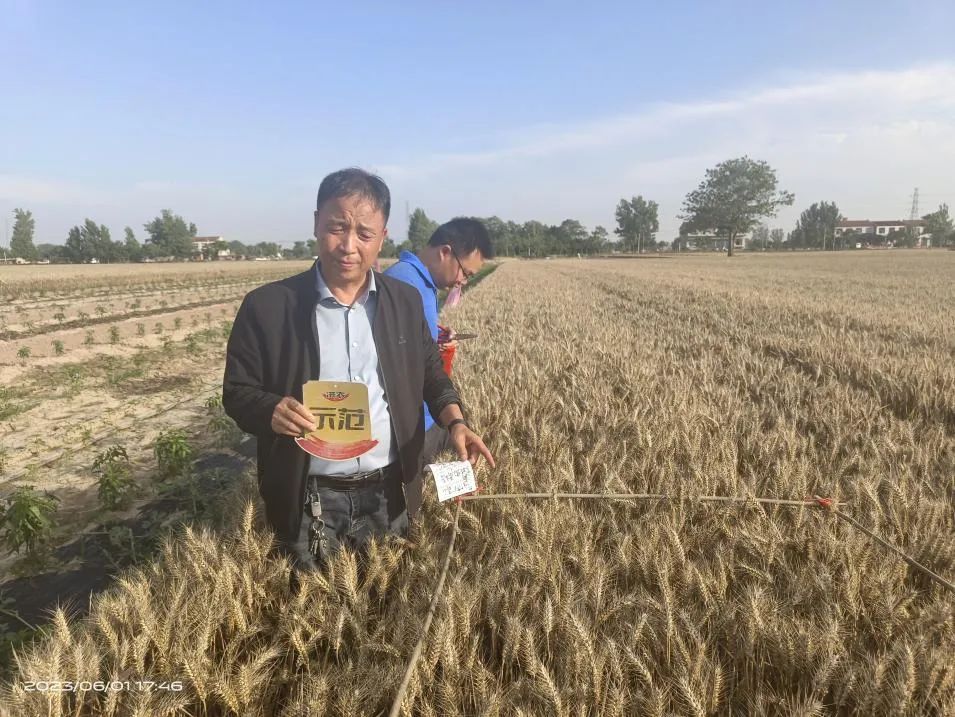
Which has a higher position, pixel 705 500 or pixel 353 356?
pixel 353 356

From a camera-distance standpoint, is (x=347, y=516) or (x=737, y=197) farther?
(x=737, y=197)

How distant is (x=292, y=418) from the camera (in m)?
1.59

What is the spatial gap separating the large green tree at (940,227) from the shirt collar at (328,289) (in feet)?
395

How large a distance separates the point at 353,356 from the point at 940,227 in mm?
122457

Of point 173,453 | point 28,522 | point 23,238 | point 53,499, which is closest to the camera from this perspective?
point 28,522

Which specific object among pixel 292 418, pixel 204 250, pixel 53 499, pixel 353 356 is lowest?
pixel 53 499

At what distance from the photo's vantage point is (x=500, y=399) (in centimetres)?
348

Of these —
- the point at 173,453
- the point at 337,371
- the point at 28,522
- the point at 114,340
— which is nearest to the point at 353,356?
the point at 337,371

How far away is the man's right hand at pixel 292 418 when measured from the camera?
1.58 m

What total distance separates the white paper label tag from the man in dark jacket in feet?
0.35

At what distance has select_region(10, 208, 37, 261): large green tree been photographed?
98.2 metres

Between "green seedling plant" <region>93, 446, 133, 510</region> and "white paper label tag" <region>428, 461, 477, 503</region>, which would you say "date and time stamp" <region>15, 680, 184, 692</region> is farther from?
"green seedling plant" <region>93, 446, 133, 510</region>

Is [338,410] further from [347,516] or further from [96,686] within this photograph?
[96,686]

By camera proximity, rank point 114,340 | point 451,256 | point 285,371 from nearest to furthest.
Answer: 1. point 285,371
2. point 451,256
3. point 114,340
